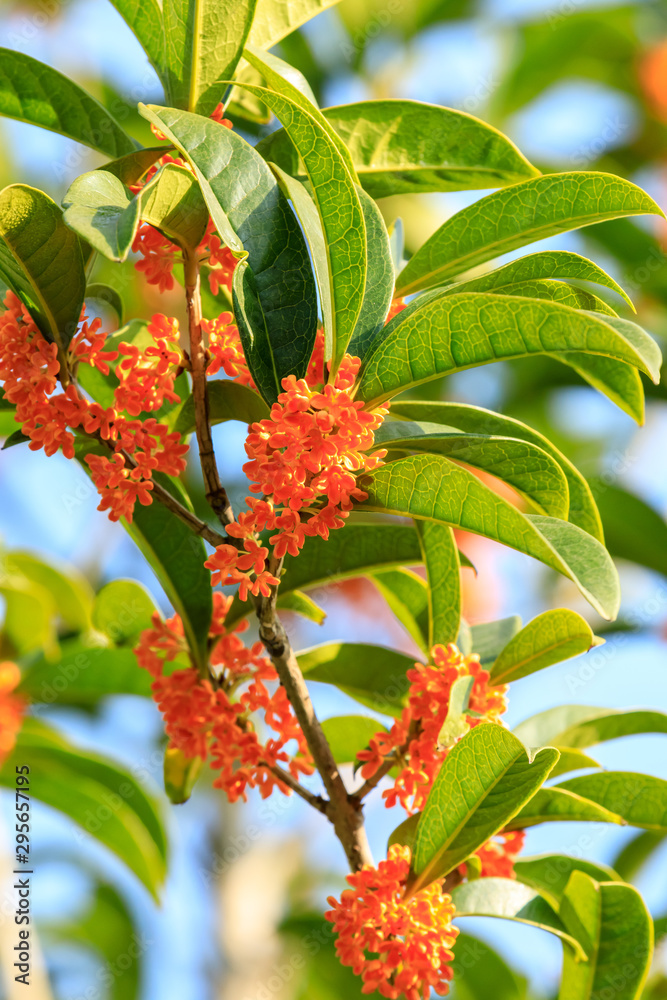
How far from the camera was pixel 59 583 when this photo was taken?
2160mm

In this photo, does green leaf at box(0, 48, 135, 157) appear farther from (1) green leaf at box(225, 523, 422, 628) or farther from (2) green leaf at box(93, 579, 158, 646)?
(2) green leaf at box(93, 579, 158, 646)

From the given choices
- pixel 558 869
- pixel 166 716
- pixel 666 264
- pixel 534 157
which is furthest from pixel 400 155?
pixel 534 157

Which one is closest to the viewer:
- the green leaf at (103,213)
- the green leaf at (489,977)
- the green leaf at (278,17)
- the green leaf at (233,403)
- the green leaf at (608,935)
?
the green leaf at (103,213)

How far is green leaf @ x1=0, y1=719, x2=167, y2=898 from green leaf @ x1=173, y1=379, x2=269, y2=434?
1.24 metres

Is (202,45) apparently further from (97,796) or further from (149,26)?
(97,796)

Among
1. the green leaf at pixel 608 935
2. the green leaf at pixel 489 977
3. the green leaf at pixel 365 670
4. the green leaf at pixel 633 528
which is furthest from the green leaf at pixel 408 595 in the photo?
the green leaf at pixel 633 528

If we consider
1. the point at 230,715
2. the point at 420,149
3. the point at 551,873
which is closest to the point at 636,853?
the point at 551,873

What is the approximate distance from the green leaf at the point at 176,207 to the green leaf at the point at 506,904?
3.09ft

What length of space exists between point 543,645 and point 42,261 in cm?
83

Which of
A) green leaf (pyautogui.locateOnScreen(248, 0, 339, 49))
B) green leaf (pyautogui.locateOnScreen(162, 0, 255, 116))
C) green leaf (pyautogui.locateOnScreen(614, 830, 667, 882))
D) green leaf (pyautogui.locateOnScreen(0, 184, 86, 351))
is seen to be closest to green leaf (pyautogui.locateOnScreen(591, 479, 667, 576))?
green leaf (pyautogui.locateOnScreen(614, 830, 667, 882))

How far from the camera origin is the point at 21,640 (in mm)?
2178

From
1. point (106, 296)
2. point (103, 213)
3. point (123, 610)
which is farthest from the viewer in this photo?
point (123, 610)

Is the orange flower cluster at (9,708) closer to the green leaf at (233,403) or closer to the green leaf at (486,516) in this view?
the green leaf at (233,403)

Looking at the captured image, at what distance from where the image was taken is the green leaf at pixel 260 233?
35.7 inches
